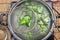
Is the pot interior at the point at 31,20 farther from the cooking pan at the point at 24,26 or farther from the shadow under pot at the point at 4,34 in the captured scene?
the shadow under pot at the point at 4,34

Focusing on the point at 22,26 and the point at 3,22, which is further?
the point at 3,22

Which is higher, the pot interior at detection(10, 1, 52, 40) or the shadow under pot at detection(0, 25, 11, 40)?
the pot interior at detection(10, 1, 52, 40)

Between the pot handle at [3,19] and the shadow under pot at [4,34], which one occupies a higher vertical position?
the pot handle at [3,19]

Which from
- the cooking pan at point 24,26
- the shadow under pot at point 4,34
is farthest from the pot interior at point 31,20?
the shadow under pot at point 4,34

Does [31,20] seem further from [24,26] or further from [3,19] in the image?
[3,19]

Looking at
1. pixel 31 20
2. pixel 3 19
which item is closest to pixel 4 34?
pixel 3 19

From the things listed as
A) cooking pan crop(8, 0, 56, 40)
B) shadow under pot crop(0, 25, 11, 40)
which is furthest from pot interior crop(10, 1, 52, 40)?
shadow under pot crop(0, 25, 11, 40)

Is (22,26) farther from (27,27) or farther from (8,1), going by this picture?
(8,1)

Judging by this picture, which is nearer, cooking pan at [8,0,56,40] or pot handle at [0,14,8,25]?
cooking pan at [8,0,56,40]

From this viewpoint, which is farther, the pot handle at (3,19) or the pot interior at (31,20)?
the pot handle at (3,19)

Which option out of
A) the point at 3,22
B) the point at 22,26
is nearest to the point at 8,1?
the point at 3,22

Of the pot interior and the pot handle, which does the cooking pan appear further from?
the pot handle
